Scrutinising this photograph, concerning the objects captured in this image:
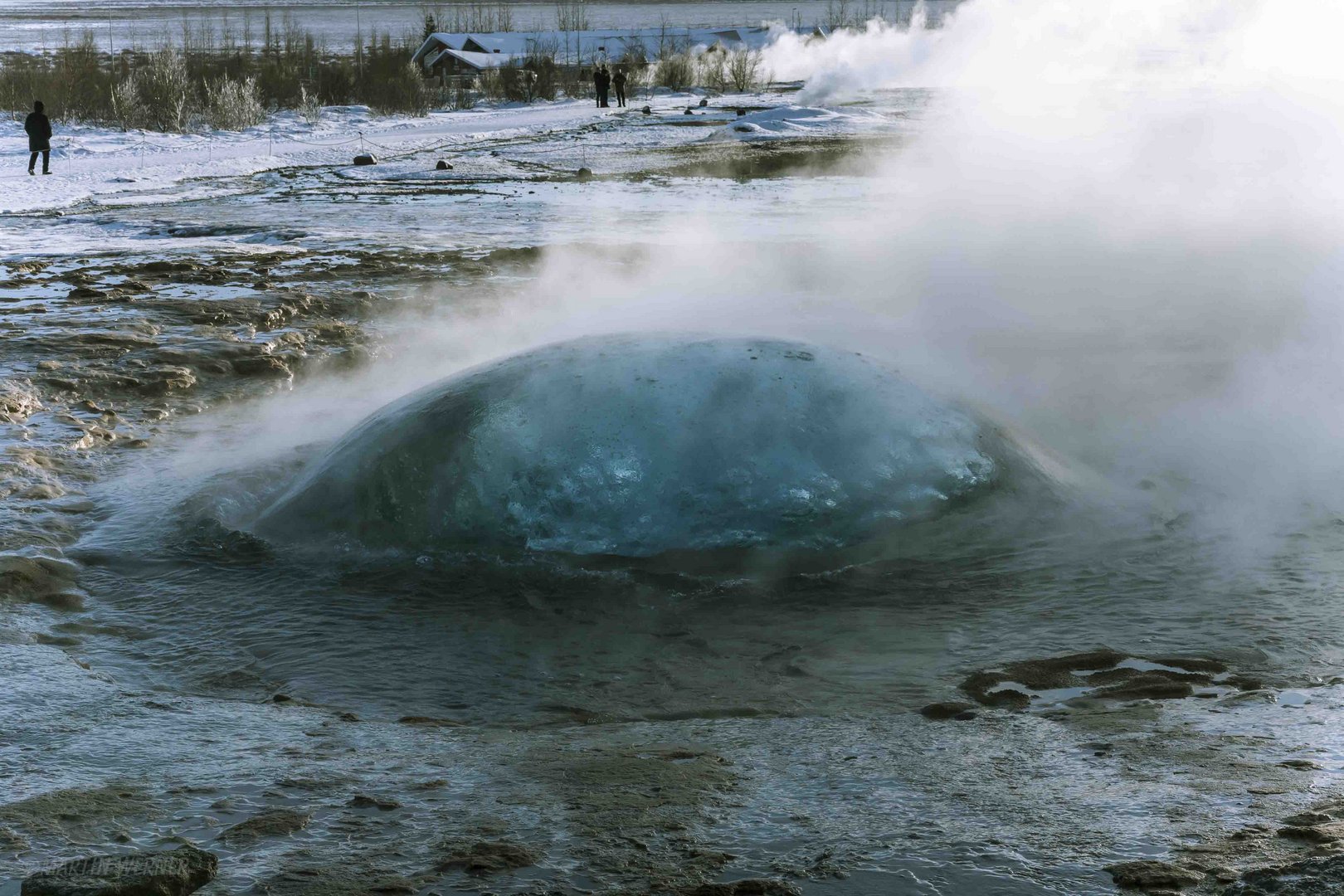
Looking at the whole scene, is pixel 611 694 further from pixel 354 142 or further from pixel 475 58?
pixel 475 58

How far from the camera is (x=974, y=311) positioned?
9.52 m

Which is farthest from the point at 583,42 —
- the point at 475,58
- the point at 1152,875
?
the point at 1152,875

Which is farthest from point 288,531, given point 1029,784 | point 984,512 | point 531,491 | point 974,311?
point 974,311

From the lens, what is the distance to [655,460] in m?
4.47

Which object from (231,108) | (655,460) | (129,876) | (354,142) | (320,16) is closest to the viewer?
(129,876)

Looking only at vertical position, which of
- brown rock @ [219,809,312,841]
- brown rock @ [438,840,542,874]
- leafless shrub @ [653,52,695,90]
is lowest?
brown rock @ [219,809,312,841]

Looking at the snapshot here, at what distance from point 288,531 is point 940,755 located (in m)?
2.71

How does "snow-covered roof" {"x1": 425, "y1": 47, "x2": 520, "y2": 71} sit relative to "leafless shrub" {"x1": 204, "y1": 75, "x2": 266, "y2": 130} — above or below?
above

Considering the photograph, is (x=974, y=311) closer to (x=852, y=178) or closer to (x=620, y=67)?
(x=852, y=178)

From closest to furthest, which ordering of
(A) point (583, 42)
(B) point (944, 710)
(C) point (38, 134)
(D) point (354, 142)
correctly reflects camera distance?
(B) point (944, 710) → (C) point (38, 134) → (D) point (354, 142) → (A) point (583, 42)

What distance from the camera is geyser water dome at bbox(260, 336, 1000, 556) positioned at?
4.46 meters

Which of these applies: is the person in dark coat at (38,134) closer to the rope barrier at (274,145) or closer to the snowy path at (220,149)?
the snowy path at (220,149)

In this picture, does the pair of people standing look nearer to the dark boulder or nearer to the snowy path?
the snowy path

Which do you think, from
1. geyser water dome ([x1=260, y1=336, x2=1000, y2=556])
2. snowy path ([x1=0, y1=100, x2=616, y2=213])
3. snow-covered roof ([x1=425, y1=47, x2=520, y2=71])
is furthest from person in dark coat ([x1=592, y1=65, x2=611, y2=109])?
geyser water dome ([x1=260, y1=336, x2=1000, y2=556])
